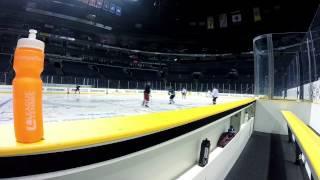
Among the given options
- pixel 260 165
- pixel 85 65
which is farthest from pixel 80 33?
pixel 260 165

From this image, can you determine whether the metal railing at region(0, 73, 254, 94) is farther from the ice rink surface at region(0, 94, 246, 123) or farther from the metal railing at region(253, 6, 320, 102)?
the metal railing at region(253, 6, 320, 102)

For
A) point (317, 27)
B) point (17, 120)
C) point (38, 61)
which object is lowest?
point (17, 120)

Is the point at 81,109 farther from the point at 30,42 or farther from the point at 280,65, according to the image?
the point at 30,42

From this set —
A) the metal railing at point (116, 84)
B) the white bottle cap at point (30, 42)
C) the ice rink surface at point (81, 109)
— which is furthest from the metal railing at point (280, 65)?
the metal railing at point (116, 84)

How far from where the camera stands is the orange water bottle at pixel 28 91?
72cm

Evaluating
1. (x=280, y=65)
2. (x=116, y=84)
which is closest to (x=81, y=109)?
(x=280, y=65)

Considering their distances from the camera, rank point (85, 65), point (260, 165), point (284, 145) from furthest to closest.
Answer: point (85, 65) → point (284, 145) → point (260, 165)

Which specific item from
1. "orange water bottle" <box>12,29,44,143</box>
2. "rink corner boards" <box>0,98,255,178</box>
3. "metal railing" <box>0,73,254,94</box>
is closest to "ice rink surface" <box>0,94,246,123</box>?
"rink corner boards" <box>0,98,255,178</box>

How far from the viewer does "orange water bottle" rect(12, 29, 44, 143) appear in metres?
0.72

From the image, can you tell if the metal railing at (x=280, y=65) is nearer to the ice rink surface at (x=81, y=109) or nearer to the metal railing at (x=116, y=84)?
the ice rink surface at (x=81, y=109)

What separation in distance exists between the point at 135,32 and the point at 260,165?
117 feet

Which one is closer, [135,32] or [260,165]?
[260,165]

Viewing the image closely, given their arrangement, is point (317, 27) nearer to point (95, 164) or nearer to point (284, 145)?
point (284, 145)

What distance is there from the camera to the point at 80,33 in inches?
1345
